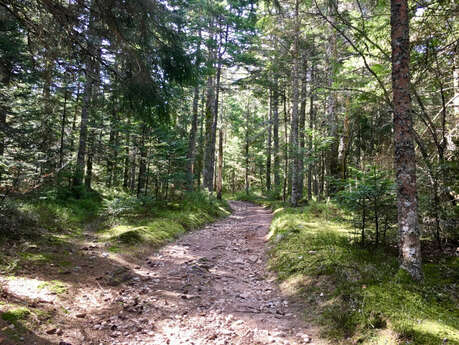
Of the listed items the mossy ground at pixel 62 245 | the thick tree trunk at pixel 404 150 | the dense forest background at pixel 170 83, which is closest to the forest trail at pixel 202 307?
the mossy ground at pixel 62 245

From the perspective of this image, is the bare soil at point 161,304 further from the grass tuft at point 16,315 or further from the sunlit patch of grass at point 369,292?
the sunlit patch of grass at point 369,292

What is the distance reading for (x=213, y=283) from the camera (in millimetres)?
5523

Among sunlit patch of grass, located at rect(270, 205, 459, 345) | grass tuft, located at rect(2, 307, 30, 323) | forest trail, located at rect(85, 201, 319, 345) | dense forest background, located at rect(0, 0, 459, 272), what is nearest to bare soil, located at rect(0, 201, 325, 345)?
forest trail, located at rect(85, 201, 319, 345)

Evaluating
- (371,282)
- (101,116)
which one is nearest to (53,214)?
(101,116)

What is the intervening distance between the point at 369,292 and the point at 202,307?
9.07 ft

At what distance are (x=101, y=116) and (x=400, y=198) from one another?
16.6 metres

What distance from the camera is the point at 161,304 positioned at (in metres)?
4.55

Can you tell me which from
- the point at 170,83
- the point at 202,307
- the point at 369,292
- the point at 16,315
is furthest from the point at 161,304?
the point at 170,83

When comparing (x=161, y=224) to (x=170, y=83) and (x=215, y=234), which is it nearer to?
(x=215, y=234)

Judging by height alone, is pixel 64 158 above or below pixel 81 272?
above

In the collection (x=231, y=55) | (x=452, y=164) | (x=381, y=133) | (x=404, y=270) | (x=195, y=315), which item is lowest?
(x=195, y=315)

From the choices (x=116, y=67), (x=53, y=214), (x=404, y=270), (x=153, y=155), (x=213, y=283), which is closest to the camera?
(x=404, y=270)

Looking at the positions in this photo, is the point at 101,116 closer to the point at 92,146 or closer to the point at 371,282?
the point at 92,146

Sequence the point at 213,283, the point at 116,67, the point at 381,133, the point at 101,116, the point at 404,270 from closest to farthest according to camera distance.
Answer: the point at 404,270
the point at 213,283
the point at 116,67
the point at 101,116
the point at 381,133
